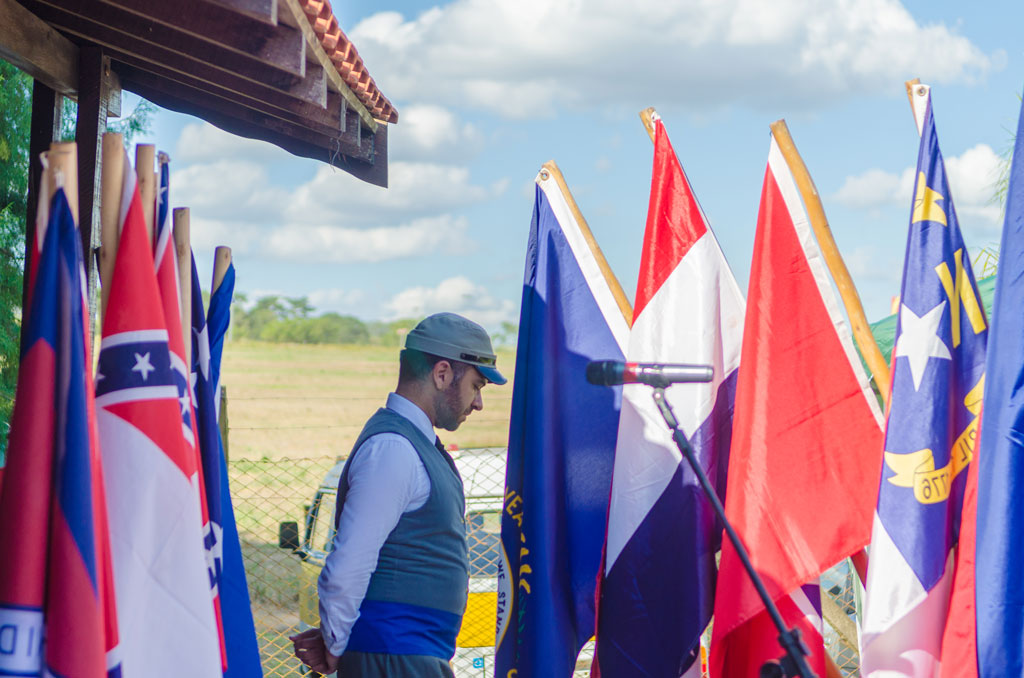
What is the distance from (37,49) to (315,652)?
2.05 m

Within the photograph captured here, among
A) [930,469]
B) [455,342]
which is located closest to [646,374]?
[455,342]

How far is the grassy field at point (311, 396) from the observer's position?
2578 cm

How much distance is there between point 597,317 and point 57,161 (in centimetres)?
249

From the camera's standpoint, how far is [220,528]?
2428 millimetres

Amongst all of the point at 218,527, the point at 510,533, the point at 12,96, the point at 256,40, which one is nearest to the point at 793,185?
the point at 510,533

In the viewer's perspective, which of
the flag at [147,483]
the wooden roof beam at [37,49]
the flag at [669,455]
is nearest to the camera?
the flag at [147,483]

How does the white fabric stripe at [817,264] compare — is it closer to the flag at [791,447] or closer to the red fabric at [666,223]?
the flag at [791,447]

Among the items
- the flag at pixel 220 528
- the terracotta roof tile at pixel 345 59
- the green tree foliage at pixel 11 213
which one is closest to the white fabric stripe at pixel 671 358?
the terracotta roof tile at pixel 345 59

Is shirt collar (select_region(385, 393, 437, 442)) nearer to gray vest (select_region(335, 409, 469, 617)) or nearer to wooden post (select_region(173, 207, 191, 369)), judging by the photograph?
gray vest (select_region(335, 409, 469, 617))

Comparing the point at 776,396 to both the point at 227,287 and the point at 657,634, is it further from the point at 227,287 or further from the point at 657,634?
the point at 227,287

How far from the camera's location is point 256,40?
2.49 m

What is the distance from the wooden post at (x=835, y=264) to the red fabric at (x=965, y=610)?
53 centimetres

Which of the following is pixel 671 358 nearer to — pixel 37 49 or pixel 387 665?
pixel 387 665

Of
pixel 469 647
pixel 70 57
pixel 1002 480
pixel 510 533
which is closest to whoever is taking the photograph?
pixel 1002 480
